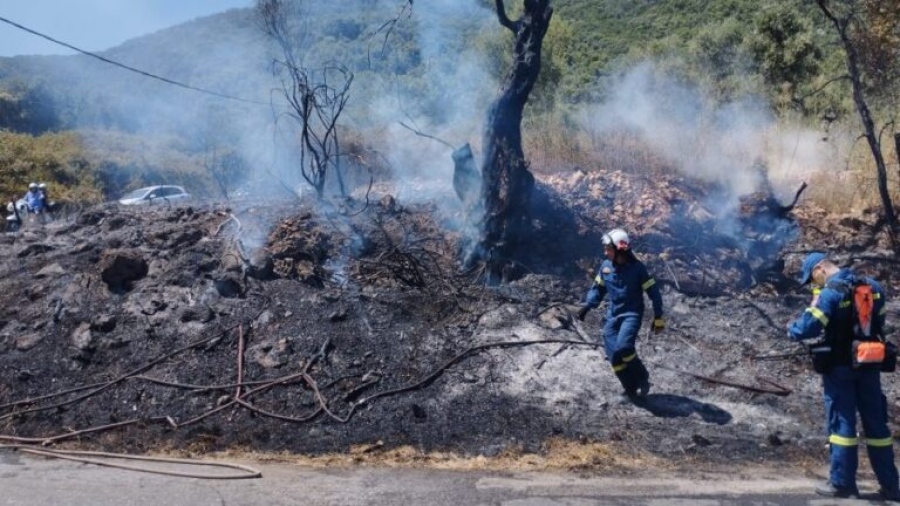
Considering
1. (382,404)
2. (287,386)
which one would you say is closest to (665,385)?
(382,404)

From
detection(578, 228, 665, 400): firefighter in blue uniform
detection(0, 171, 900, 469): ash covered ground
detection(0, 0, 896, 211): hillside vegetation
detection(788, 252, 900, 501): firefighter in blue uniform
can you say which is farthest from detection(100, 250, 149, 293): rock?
detection(788, 252, 900, 501): firefighter in blue uniform

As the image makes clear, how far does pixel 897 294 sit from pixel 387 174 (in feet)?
31.4

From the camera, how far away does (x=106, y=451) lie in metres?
6.68

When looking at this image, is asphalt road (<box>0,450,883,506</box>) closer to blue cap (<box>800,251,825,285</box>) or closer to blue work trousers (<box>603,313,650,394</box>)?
blue work trousers (<box>603,313,650,394</box>)

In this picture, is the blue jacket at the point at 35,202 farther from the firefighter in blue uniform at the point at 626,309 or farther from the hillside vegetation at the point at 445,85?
the firefighter in blue uniform at the point at 626,309

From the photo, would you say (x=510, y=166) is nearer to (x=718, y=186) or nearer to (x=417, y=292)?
Answer: (x=417, y=292)

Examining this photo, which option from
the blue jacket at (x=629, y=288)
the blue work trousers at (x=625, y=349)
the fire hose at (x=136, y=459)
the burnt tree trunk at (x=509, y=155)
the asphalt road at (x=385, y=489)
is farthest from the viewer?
the burnt tree trunk at (x=509, y=155)

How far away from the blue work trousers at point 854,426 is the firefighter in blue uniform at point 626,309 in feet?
6.08

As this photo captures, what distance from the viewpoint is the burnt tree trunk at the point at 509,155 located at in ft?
33.5

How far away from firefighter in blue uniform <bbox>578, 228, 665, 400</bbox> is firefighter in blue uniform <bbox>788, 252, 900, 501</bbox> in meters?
1.78

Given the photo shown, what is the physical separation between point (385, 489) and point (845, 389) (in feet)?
11.4

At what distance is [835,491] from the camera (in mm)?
5492

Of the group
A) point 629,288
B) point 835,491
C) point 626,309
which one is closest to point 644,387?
point 626,309

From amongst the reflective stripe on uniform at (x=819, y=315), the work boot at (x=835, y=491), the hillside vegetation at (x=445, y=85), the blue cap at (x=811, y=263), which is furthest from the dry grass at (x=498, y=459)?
the hillside vegetation at (x=445, y=85)
